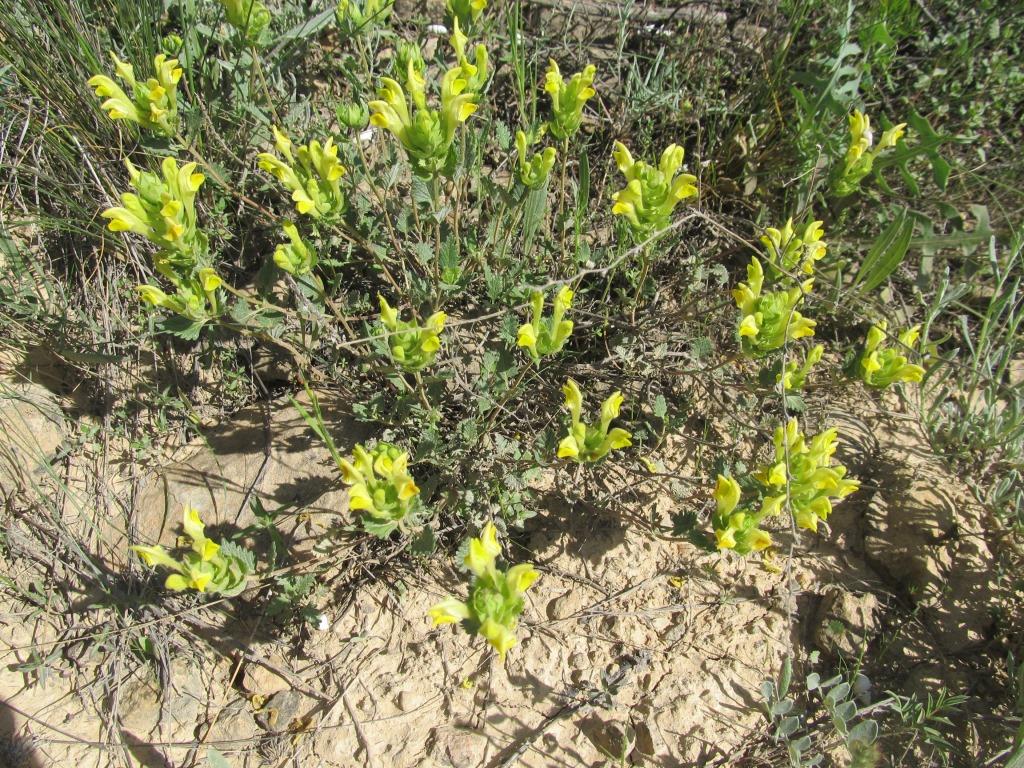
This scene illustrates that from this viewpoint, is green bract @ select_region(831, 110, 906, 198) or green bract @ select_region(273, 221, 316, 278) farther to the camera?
green bract @ select_region(831, 110, 906, 198)

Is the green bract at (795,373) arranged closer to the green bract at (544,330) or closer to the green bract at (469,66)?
the green bract at (544,330)

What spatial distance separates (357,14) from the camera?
257 cm

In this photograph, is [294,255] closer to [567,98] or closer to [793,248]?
[567,98]

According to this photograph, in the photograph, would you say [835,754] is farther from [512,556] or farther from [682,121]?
[682,121]

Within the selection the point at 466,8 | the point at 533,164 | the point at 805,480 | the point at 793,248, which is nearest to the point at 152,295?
the point at 533,164

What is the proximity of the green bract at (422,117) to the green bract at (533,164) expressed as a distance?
270 mm

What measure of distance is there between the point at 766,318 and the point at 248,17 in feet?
6.71

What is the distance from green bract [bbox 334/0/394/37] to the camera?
2516mm

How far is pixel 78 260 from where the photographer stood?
9.32 feet

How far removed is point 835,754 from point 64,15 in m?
3.88

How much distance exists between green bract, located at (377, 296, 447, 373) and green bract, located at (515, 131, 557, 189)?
67 cm

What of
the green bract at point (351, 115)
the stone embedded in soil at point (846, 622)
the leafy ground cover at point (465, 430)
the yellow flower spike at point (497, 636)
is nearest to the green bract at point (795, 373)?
the leafy ground cover at point (465, 430)

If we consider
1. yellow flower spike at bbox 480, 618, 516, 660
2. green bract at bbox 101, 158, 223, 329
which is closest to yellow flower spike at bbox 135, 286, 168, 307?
green bract at bbox 101, 158, 223, 329

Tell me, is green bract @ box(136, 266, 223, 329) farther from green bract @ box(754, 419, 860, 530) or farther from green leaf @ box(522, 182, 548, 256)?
green bract @ box(754, 419, 860, 530)
